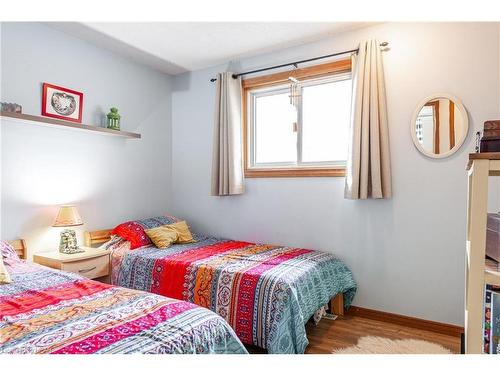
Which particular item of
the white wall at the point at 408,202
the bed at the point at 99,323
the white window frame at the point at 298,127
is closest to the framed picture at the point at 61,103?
the bed at the point at 99,323

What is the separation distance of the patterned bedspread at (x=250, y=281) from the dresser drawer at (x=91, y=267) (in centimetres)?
9

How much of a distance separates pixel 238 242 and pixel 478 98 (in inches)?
93.4

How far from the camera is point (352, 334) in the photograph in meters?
2.53

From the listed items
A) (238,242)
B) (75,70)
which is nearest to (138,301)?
(238,242)

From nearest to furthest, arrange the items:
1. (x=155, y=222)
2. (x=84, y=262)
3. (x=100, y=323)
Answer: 1. (x=100, y=323)
2. (x=84, y=262)
3. (x=155, y=222)

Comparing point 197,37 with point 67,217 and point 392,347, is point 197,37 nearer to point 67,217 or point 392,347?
point 67,217

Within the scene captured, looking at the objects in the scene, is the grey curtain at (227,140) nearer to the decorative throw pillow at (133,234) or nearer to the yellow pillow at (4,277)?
the decorative throw pillow at (133,234)

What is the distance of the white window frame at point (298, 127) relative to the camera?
3098 millimetres

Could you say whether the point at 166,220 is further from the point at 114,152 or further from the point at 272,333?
the point at 272,333

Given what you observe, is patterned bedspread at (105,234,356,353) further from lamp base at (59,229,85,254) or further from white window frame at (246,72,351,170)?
white window frame at (246,72,351,170)

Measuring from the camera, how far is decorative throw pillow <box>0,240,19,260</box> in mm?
2301

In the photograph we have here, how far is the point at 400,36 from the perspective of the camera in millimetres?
2703

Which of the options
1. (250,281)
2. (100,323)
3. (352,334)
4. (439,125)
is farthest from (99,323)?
(439,125)

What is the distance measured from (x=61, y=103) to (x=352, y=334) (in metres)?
3.09
